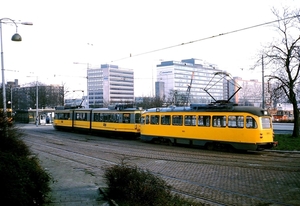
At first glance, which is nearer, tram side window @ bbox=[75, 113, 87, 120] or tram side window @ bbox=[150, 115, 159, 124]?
tram side window @ bbox=[150, 115, 159, 124]

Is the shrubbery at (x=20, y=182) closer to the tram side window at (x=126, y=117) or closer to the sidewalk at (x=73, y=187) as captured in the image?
the sidewalk at (x=73, y=187)

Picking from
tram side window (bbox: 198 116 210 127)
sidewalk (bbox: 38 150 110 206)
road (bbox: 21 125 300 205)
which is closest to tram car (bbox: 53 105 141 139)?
tram side window (bbox: 198 116 210 127)

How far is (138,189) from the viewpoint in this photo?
289 inches

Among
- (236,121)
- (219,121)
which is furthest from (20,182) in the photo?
(219,121)

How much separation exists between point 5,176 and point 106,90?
391 ft

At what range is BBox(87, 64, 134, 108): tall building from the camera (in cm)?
11050

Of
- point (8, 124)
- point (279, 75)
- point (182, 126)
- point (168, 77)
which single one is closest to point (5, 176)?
point (8, 124)

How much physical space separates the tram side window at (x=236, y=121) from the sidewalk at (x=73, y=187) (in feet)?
31.4

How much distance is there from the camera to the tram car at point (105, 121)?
97.1 ft

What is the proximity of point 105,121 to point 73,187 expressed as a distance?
874 inches

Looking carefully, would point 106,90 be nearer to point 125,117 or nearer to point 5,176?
point 125,117

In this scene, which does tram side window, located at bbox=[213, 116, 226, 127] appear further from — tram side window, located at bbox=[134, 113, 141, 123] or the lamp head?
the lamp head

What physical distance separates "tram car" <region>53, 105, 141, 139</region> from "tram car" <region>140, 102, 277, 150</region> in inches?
142

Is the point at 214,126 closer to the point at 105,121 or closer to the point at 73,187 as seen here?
the point at 73,187
